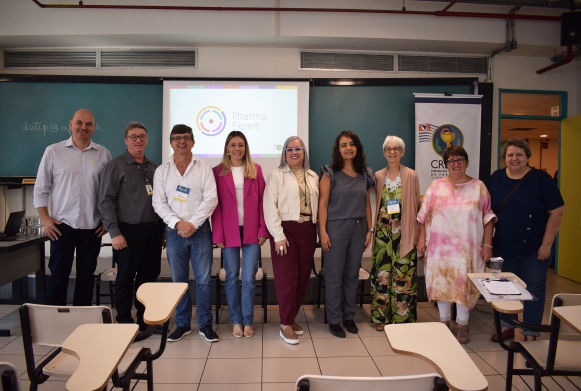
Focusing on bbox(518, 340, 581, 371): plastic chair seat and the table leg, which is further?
the table leg

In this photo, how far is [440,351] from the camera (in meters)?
1.21

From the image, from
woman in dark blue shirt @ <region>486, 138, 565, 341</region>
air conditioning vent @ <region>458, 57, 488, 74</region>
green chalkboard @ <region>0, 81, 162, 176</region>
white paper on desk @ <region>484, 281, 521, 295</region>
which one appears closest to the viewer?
white paper on desk @ <region>484, 281, 521, 295</region>

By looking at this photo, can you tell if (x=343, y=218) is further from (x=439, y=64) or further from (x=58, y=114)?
(x=58, y=114)

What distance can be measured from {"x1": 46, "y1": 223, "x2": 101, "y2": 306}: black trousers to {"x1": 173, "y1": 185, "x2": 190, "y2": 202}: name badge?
2.66 feet

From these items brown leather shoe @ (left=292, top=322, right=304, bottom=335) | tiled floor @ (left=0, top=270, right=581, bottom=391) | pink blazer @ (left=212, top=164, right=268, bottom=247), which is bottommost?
tiled floor @ (left=0, top=270, right=581, bottom=391)

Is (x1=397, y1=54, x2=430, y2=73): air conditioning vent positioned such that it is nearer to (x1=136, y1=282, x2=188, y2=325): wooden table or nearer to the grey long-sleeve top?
the grey long-sleeve top

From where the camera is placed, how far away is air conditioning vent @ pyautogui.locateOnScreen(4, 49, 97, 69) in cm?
443

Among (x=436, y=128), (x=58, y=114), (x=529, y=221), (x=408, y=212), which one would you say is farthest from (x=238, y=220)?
(x=58, y=114)

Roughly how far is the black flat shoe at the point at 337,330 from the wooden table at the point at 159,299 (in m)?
1.56

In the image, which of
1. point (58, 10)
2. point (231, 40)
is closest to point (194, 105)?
point (231, 40)

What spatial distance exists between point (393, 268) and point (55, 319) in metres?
2.37

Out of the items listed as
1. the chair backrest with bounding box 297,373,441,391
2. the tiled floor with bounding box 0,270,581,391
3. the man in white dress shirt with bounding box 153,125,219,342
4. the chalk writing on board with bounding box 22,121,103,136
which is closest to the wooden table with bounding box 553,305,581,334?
the chair backrest with bounding box 297,373,441,391

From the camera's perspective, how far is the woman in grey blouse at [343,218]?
106 inches

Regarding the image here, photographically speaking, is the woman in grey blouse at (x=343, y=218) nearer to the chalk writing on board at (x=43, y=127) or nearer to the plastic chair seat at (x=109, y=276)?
the plastic chair seat at (x=109, y=276)
